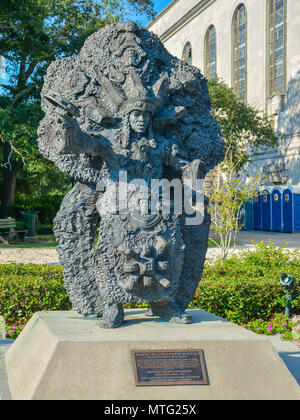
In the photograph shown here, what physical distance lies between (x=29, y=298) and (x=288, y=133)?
20.5 meters

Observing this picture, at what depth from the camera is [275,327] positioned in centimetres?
588

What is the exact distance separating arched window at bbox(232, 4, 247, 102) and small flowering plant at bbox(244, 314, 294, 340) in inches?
892

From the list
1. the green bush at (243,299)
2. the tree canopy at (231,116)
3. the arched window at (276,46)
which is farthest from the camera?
the arched window at (276,46)

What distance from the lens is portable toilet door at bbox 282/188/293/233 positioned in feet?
68.7

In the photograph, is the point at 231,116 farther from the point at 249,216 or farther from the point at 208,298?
the point at 208,298

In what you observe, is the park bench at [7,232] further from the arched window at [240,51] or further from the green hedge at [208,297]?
the arched window at [240,51]

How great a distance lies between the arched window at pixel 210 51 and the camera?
3108cm

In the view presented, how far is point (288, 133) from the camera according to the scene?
2383 centimetres

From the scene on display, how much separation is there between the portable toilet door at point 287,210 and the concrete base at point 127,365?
1821cm

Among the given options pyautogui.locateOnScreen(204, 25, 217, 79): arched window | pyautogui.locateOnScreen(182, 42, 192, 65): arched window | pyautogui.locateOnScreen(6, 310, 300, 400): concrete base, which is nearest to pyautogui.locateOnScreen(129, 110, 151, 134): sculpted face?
pyautogui.locateOnScreen(6, 310, 300, 400): concrete base

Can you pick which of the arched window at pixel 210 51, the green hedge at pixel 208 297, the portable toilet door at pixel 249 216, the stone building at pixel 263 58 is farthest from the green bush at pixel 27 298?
the arched window at pixel 210 51

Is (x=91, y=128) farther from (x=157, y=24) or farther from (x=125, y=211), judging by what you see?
(x=157, y=24)

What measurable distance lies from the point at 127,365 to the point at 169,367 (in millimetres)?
293

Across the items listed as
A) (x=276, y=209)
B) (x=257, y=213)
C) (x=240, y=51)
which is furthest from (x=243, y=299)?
(x=240, y=51)
